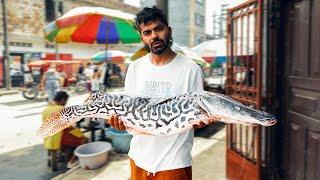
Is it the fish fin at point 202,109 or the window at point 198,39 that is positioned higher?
the window at point 198,39

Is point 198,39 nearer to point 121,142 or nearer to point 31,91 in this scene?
point 31,91

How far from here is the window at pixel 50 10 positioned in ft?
79.1

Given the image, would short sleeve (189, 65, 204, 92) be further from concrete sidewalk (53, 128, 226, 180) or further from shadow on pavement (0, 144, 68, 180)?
shadow on pavement (0, 144, 68, 180)

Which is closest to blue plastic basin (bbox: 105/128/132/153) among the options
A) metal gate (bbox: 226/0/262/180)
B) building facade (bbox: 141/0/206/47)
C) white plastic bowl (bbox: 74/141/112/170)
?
white plastic bowl (bbox: 74/141/112/170)

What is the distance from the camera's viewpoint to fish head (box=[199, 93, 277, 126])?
5.41 feet

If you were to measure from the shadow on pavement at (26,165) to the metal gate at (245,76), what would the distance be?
120 inches

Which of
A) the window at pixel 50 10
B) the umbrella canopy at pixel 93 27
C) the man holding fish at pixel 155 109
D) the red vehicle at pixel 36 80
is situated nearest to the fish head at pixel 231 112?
the man holding fish at pixel 155 109

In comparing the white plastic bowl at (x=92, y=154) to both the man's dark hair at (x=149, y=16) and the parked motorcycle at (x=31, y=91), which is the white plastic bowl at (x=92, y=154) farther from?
the parked motorcycle at (x=31, y=91)

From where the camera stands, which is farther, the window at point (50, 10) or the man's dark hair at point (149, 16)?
→ the window at point (50, 10)

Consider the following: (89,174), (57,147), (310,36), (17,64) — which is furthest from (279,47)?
(17,64)

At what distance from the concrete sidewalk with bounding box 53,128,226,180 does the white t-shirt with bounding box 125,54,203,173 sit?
265cm

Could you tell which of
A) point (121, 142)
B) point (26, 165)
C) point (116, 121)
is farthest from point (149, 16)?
point (26, 165)

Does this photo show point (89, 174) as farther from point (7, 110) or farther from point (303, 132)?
point (7, 110)

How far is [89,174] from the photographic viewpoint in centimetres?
511
